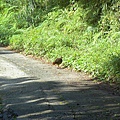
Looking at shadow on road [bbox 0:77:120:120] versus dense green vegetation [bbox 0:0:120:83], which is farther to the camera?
dense green vegetation [bbox 0:0:120:83]

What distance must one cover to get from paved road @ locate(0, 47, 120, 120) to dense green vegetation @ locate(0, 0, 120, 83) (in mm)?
798

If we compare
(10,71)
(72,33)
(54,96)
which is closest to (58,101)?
(54,96)

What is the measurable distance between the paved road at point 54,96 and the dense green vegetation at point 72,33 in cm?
80

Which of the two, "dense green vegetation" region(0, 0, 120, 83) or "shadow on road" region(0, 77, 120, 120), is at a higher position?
"dense green vegetation" region(0, 0, 120, 83)

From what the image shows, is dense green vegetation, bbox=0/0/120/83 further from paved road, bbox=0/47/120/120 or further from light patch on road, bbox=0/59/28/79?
light patch on road, bbox=0/59/28/79

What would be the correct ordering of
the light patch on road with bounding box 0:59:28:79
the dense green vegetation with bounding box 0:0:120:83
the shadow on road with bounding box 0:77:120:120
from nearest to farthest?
the shadow on road with bounding box 0:77:120:120
the dense green vegetation with bounding box 0:0:120:83
the light patch on road with bounding box 0:59:28:79

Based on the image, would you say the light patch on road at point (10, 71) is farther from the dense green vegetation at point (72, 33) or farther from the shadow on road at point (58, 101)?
the dense green vegetation at point (72, 33)

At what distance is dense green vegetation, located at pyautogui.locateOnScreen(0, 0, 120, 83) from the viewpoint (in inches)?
466

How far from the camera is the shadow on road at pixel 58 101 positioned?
716 cm

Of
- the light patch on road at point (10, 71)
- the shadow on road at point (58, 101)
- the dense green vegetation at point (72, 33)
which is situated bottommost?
the shadow on road at point (58, 101)

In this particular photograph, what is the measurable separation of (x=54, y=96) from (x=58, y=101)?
0.50 metres

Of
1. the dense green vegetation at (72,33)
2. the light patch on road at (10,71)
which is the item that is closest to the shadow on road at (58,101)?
the light patch on road at (10,71)

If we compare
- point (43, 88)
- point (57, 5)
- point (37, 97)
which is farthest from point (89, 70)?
point (57, 5)

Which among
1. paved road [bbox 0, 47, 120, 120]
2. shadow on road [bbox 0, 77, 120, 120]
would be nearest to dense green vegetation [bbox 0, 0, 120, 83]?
paved road [bbox 0, 47, 120, 120]
